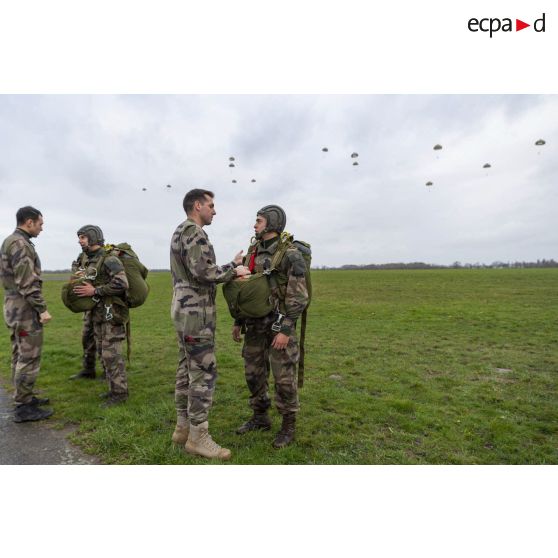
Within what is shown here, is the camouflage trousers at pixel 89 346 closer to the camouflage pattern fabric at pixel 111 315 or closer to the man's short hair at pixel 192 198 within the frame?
the camouflage pattern fabric at pixel 111 315

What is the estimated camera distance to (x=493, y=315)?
19359 millimetres

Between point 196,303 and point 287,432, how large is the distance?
2.42 meters

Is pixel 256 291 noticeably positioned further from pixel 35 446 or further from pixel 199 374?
pixel 35 446

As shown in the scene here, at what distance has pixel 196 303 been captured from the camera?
16.1 feet

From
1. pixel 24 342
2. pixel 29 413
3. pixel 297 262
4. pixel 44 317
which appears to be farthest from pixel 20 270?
pixel 297 262

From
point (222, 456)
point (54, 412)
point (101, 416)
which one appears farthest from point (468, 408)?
point (54, 412)

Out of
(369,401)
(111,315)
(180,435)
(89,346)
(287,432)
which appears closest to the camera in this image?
(180,435)

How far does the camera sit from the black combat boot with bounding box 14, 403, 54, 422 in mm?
6227

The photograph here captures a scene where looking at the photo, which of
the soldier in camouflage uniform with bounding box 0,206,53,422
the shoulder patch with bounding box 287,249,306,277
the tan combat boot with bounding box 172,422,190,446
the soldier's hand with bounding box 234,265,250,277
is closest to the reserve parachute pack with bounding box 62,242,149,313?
the soldier in camouflage uniform with bounding box 0,206,53,422

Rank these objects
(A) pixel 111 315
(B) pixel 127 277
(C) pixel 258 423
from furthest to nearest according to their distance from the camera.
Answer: (B) pixel 127 277 → (A) pixel 111 315 → (C) pixel 258 423

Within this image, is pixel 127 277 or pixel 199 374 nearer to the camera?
pixel 199 374

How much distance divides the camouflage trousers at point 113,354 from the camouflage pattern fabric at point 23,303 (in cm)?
106

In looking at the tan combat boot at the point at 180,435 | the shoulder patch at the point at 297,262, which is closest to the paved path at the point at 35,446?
the tan combat boot at the point at 180,435

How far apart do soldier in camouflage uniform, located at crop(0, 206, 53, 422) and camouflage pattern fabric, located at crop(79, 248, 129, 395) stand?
3.04 ft
